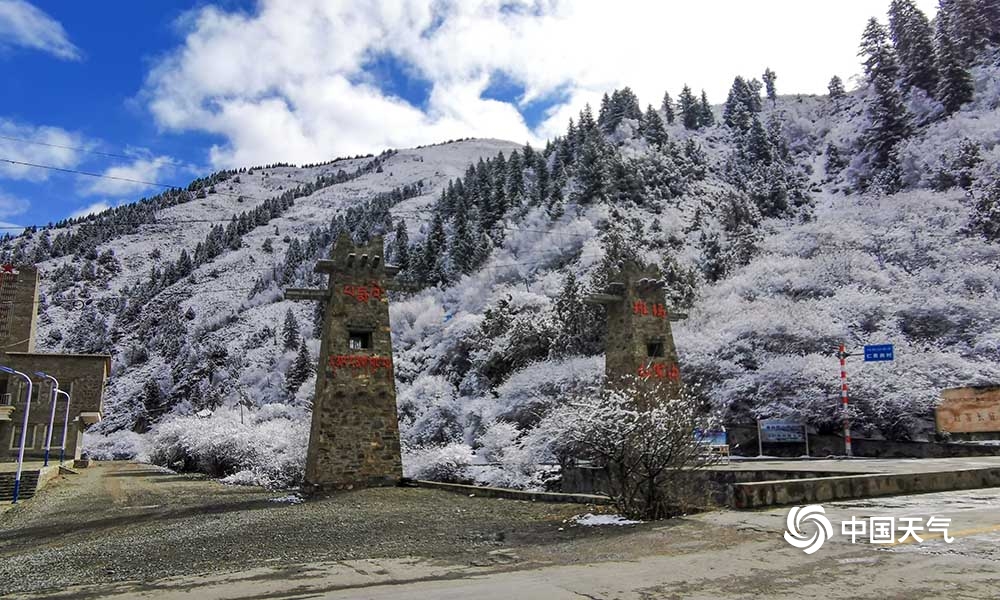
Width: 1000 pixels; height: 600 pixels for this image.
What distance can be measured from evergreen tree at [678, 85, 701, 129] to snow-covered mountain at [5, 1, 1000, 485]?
22.5 inches

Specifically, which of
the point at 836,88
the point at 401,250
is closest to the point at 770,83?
the point at 836,88

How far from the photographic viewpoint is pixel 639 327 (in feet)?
74.9

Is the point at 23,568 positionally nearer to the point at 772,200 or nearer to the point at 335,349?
the point at 335,349

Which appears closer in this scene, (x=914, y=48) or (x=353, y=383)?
(x=353, y=383)

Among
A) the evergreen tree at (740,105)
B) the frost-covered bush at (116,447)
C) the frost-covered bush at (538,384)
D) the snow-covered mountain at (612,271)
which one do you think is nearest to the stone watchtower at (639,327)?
the snow-covered mountain at (612,271)

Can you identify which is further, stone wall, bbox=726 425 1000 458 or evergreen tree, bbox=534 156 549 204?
evergreen tree, bbox=534 156 549 204

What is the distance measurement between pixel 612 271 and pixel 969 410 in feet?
67.0

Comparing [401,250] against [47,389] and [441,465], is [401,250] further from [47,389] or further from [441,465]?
[441,465]

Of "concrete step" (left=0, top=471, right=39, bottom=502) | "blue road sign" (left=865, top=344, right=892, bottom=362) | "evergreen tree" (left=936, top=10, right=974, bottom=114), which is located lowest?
"concrete step" (left=0, top=471, right=39, bottom=502)

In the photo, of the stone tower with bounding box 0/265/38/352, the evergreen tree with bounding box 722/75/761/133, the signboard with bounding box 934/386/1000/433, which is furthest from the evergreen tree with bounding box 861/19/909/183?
the stone tower with bounding box 0/265/38/352

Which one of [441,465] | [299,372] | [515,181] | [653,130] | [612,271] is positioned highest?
[653,130]

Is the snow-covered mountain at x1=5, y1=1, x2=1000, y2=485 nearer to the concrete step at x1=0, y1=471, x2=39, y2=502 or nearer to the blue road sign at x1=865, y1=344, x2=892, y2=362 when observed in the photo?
the blue road sign at x1=865, y1=344, x2=892, y2=362

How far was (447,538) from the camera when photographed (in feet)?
27.4

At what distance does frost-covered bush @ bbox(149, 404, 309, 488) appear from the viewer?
23.5 m
